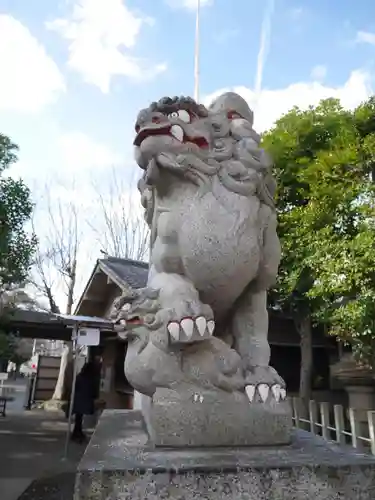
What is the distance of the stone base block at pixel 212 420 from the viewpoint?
4.85ft

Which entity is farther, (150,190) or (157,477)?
(150,190)

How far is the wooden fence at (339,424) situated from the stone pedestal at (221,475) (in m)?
4.45

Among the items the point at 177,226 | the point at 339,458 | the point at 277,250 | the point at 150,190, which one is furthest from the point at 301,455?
the point at 150,190

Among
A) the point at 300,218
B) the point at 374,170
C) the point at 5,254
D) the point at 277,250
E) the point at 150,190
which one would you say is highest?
the point at 374,170

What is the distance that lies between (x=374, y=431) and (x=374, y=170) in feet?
11.8

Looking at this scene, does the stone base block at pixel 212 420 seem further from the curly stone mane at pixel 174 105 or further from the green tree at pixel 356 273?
the green tree at pixel 356 273

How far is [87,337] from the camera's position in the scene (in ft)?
18.8

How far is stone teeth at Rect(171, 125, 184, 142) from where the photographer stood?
186 cm

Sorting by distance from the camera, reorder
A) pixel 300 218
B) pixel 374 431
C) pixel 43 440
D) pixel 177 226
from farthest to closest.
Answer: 1. pixel 43 440
2. pixel 300 218
3. pixel 374 431
4. pixel 177 226

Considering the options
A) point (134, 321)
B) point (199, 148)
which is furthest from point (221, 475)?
point (199, 148)

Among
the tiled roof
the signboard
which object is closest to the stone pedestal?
the signboard

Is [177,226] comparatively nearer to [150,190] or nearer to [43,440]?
[150,190]

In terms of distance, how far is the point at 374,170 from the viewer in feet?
20.8

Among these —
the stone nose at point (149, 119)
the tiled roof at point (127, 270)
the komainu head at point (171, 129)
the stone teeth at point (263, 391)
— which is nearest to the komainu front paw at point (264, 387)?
the stone teeth at point (263, 391)
